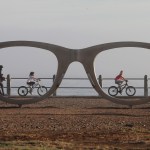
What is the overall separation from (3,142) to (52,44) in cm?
673

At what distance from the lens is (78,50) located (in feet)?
50.0

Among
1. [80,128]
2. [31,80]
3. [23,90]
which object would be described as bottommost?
[80,128]

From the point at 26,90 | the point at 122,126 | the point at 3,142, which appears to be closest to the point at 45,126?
the point at 122,126

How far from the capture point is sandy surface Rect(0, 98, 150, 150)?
9.02m

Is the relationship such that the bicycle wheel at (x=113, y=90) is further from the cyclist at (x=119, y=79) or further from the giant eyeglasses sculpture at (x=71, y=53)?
the giant eyeglasses sculpture at (x=71, y=53)

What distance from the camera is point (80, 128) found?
1112 centimetres

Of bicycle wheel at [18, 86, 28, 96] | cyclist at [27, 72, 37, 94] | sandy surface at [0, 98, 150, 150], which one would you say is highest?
cyclist at [27, 72, 37, 94]

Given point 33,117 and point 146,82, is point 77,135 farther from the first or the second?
point 146,82

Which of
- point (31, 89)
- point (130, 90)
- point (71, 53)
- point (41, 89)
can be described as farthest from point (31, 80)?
point (71, 53)

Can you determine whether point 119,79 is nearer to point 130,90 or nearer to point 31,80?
point 130,90

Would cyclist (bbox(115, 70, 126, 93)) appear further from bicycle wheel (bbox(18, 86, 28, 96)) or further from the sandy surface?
the sandy surface

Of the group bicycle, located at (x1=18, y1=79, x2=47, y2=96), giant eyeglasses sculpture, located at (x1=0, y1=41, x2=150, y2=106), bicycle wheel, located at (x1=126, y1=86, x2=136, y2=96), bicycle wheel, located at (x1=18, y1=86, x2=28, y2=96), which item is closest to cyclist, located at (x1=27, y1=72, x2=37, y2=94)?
bicycle, located at (x1=18, y1=79, x2=47, y2=96)

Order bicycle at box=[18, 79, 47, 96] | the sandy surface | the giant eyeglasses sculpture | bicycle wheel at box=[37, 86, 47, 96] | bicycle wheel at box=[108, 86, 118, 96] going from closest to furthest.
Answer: the sandy surface < the giant eyeglasses sculpture < bicycle wheel at box=[108, 86, 118, 96] < bicycle at box=[18, 79, 47, 96] < bicycle wheel at box=[37, 86, 47, 96]

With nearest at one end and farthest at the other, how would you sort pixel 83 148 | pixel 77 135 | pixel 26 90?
pixel 83 148
pixel 77 135
pixel 26 90
